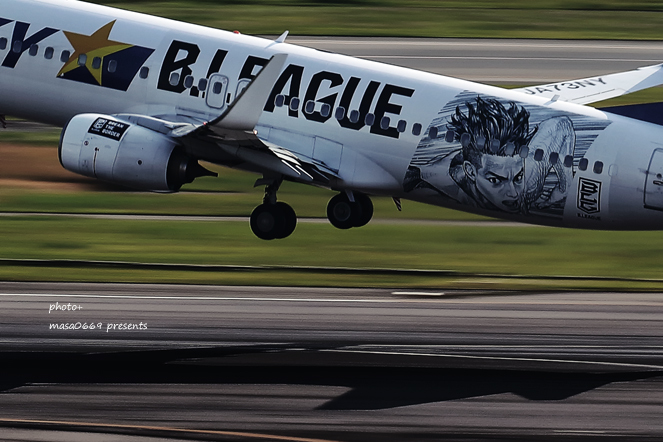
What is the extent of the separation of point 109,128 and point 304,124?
15.4 ft

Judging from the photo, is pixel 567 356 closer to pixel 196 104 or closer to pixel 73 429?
pixel 73 429

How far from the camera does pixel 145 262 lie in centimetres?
2886

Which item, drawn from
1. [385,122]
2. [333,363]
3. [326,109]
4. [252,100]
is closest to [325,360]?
[333,363]

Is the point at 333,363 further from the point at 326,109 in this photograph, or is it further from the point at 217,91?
the point at 217,91

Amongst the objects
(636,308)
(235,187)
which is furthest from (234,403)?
(235,187)

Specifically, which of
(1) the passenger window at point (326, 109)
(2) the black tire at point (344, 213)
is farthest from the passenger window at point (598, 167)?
(2) the black tire at point (344, 213)

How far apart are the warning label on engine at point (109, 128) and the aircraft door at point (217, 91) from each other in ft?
7.64

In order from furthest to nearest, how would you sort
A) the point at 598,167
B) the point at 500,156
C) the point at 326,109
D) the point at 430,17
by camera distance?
the point at 430,17 → the point at 326,109 → the point at 500,156 → the point at 598,167

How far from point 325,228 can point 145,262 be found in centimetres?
656

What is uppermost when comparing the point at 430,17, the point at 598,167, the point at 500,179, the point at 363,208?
the point at 430,17

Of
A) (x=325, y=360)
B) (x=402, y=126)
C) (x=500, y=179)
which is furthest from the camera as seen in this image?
(x=402, y=126)

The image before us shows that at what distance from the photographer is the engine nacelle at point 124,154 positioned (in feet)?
88.2

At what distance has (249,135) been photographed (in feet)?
88.4

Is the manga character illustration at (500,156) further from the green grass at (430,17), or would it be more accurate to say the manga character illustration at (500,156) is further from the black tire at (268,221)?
the green grass at (430,17)
